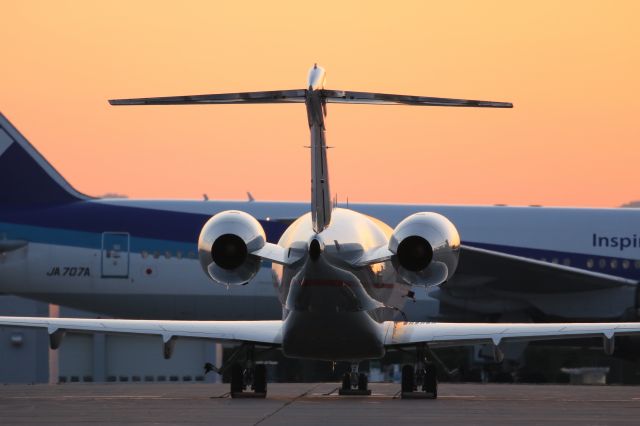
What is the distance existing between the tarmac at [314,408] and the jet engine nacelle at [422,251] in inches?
68.7

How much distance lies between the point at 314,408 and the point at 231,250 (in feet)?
9.32

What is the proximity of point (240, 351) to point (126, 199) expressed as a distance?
1424 centimetres

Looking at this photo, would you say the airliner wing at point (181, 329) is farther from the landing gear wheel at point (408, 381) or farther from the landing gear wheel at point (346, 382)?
the landing gear wheel at point (346, 382)

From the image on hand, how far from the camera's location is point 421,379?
22.4 metres

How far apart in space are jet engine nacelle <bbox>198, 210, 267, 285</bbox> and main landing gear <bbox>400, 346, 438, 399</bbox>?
312 cm

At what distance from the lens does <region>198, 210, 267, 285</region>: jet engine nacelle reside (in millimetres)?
20781

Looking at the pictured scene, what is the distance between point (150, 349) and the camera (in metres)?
47.6

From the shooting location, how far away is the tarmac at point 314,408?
16656mm

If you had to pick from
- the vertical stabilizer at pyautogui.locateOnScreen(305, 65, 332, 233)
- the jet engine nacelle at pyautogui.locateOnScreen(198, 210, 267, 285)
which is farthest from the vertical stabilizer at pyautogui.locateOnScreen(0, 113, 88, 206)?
the vertical stabilizer at pyautogui.locateOnScreen(305, 65, 332, 233)

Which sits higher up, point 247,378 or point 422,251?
point 422,251

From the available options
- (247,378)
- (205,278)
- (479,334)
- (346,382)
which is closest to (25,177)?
(205,278)

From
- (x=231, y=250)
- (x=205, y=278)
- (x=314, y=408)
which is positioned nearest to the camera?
(x=314, y=408)

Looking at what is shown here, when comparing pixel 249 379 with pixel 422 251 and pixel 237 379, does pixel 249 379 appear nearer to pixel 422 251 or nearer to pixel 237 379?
pixel 237 379

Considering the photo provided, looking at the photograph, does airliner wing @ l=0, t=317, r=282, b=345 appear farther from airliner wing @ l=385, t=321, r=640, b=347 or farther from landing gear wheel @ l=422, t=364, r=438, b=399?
landing gear wheel @ l=422, t=364, r=438, b=399
